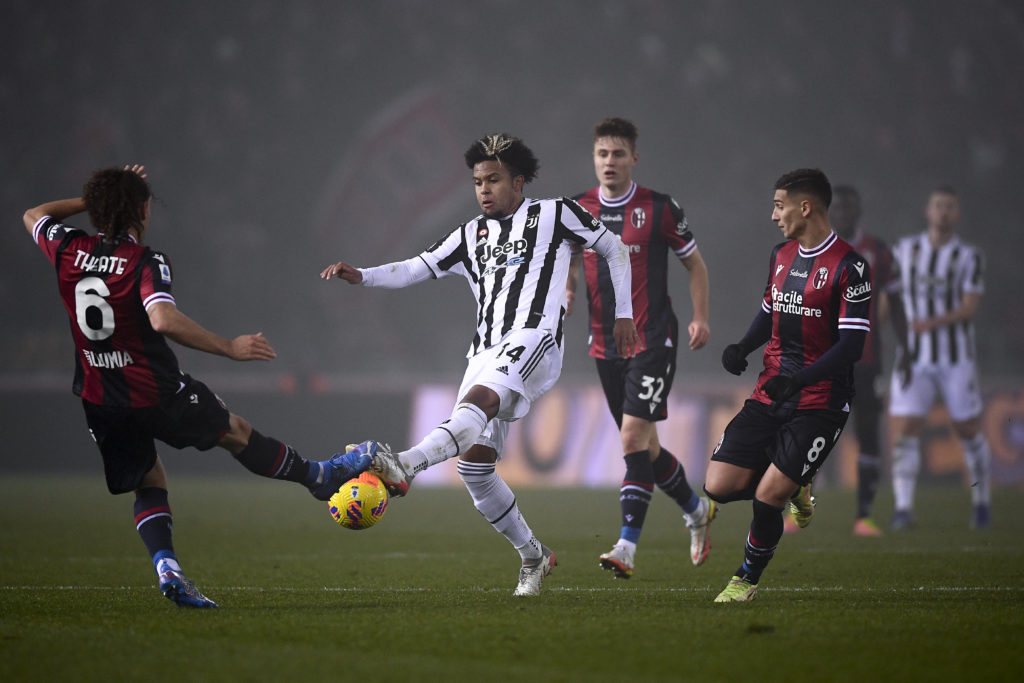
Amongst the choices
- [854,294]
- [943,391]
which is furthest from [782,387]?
[943,391]

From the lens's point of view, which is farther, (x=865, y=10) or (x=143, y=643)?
(x=865, y=10)

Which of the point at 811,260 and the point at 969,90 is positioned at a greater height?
the point at 969,90

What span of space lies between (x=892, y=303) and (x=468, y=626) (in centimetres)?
627

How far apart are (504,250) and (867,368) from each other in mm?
5006

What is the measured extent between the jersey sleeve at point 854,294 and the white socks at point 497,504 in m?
1.67

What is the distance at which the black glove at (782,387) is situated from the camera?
507 centimetres

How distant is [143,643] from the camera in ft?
13.2

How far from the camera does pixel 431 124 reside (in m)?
21.9

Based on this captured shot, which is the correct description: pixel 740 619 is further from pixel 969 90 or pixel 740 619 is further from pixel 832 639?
pixel 969 90

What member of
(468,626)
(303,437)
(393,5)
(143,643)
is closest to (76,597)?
(143,643)

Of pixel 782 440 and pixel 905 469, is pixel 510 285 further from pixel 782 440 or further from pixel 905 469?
pixel 905 469

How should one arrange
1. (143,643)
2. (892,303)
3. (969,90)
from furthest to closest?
(969,90) < (892,303) < (143,643)

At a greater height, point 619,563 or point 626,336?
point 626,336

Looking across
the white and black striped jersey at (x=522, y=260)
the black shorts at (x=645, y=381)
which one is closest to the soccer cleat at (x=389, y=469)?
the white and black striped jersey at (x=522, y=260)
